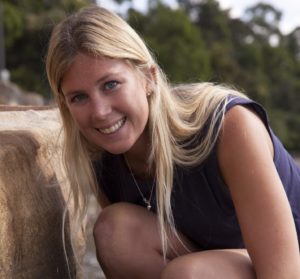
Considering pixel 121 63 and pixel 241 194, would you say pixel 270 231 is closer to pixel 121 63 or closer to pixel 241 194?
pixel 241 194

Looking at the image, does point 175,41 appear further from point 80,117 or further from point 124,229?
point 80,117

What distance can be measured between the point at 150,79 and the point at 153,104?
8cm

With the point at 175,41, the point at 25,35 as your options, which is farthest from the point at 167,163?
the point at 175,41

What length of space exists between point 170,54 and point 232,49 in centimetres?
1102

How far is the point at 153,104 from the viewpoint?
2184mm

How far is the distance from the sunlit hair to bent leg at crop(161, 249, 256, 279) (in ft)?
0.55

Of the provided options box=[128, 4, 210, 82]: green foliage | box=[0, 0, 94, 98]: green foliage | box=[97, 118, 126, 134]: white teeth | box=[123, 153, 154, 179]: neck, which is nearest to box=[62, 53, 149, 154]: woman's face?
box=[97, 118, 126, 134]: white teeth

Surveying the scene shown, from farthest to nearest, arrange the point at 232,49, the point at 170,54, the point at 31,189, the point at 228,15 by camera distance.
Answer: the point at 228,15 < the point at 232,49 < the point at 170,54 < the point at 31,189

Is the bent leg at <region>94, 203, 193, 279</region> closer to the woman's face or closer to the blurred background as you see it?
the woman's face

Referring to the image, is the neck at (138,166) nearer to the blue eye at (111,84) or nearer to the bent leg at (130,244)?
the bent leg at (130,244)

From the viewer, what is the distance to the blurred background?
22453 mm

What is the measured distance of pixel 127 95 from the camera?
2.10 metres

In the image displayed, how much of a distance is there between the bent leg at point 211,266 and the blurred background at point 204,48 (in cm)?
1015

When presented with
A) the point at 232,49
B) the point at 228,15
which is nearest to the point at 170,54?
the point at 232,49
